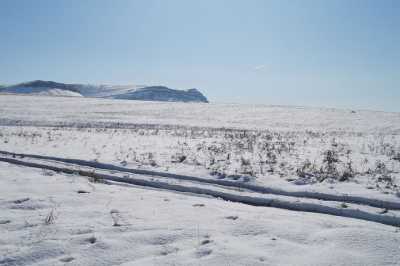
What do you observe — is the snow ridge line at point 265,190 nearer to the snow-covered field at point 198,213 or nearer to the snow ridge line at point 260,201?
the snow-covered field at point 198,213

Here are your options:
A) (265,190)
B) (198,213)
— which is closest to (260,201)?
(265,190)

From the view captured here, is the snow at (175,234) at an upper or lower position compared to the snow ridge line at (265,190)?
lower

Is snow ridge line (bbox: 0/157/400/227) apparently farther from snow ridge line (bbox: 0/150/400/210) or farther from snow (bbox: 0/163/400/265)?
snow ridge line (bbox: 0/150/400/210)

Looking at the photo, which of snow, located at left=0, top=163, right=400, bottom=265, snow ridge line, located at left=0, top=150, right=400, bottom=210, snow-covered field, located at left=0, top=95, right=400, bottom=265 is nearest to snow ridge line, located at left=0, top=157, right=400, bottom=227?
snow-covered field, located at left=0, top=95, right=400, bottom=265

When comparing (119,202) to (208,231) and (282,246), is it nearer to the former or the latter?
(208,231)

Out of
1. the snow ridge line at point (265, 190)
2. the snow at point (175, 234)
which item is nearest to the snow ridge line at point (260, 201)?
the snow at point (175, 234)

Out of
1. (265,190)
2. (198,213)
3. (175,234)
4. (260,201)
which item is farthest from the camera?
(265,190)

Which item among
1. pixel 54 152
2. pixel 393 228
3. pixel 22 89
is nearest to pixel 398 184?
pixel 393 228

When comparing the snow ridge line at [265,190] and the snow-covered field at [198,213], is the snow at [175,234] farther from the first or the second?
the snow ridge line at [265,190]

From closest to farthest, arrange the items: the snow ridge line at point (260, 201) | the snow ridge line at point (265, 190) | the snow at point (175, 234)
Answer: the snow at point (175, 234), the snow ridge line at point (260, 201), the snow ridge line at point (265, 190)

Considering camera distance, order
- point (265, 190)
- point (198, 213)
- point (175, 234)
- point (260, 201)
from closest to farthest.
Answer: point (175, 234)
point (198, 213)
point (260, 201)
point (265, 190)

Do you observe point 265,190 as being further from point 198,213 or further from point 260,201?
point 198,213

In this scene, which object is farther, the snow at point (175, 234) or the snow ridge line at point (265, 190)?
the snow ridge line at point (265, 190)

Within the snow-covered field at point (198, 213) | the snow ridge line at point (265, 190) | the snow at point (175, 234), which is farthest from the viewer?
the snow ridge line at point (265, 190)
